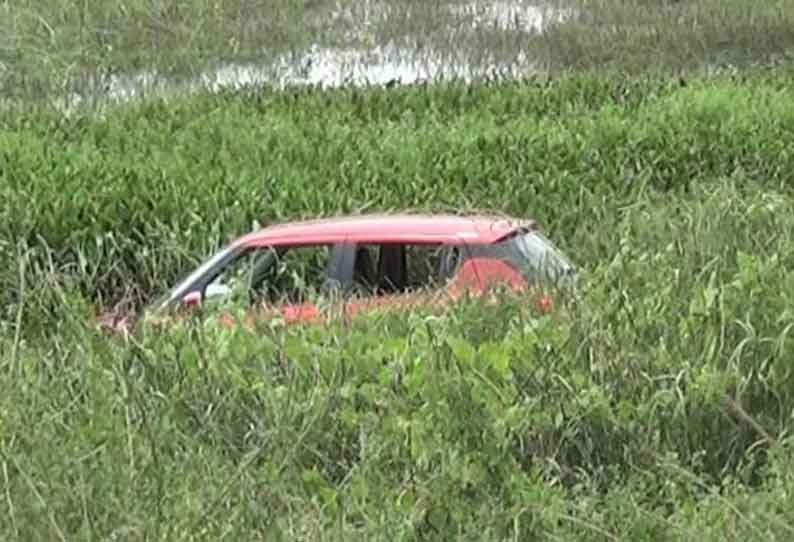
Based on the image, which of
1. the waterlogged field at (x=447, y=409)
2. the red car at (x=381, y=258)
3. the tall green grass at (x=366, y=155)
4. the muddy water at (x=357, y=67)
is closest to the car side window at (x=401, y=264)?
the red car at (x=381, y=258)

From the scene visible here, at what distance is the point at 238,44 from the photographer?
23.8 meters

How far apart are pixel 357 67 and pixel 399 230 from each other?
13.6m

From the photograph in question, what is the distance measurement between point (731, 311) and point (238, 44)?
62.0ft

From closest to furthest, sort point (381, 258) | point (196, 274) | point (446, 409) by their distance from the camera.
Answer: point (446, 409)
point (381, 258)
point (196, 274)

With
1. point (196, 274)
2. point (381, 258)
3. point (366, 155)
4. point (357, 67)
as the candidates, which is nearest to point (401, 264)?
point (381, 258)

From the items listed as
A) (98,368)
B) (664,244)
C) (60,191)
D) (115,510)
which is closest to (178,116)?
(60,191)

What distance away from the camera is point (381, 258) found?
30.3 feet

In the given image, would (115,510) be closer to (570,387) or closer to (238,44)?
(570,387)

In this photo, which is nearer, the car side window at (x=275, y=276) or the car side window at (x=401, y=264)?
the car side window at (x=275, y=276)

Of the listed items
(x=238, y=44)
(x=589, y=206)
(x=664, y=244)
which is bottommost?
(x=238, y=44)

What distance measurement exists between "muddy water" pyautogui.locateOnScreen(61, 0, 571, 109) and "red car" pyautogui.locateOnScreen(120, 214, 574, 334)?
31.8ft

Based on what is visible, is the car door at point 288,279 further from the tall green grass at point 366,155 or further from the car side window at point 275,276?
the tall green grass at point 366,155

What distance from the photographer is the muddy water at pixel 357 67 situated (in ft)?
68.1

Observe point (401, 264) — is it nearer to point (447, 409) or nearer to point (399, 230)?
point (399, 230)
